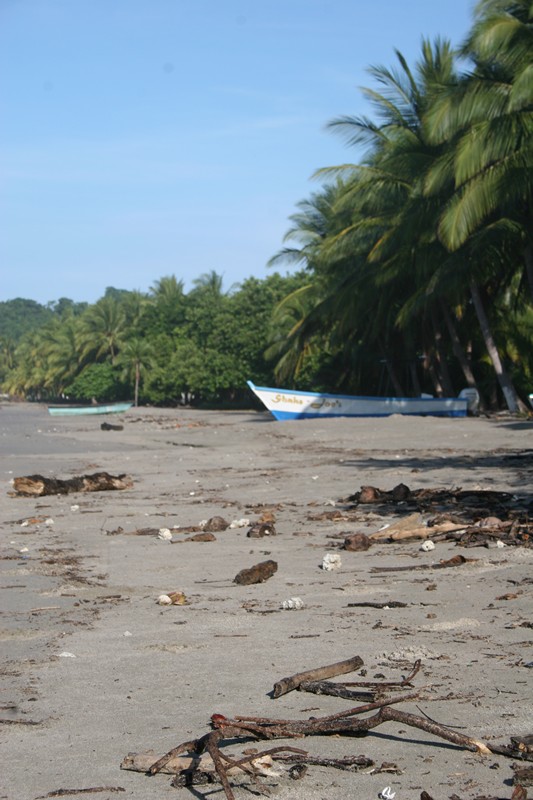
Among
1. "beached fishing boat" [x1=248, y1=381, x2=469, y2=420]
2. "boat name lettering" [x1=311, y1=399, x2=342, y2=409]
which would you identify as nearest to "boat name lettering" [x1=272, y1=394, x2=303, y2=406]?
"beached fishing boat" [x1=248, y1=381, x2=469, y2=420]

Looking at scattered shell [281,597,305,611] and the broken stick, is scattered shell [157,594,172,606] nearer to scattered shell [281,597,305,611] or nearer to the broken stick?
scattered shell [281,597,305,611]

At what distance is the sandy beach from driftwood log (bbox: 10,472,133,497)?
59 cm

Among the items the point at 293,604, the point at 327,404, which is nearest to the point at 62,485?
the point at 293,604

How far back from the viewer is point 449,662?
16.1 feet

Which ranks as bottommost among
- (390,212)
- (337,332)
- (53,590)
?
(53,590)

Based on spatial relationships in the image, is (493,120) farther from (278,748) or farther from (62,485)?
(278,748)

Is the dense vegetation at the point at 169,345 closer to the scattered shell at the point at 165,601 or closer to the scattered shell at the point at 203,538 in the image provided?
the scattered shell at the point at 203,538

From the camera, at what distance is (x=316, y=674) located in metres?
4.62

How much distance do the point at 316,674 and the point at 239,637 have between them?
Answer: 3.57ft

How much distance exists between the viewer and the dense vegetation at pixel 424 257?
2280cm

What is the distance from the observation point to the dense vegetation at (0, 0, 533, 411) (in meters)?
22.8

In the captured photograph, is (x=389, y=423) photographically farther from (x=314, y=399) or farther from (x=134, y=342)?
(x=134, y=342)

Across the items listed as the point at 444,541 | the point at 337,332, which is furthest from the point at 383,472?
the point at 337,332

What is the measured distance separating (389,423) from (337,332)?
1306cm
